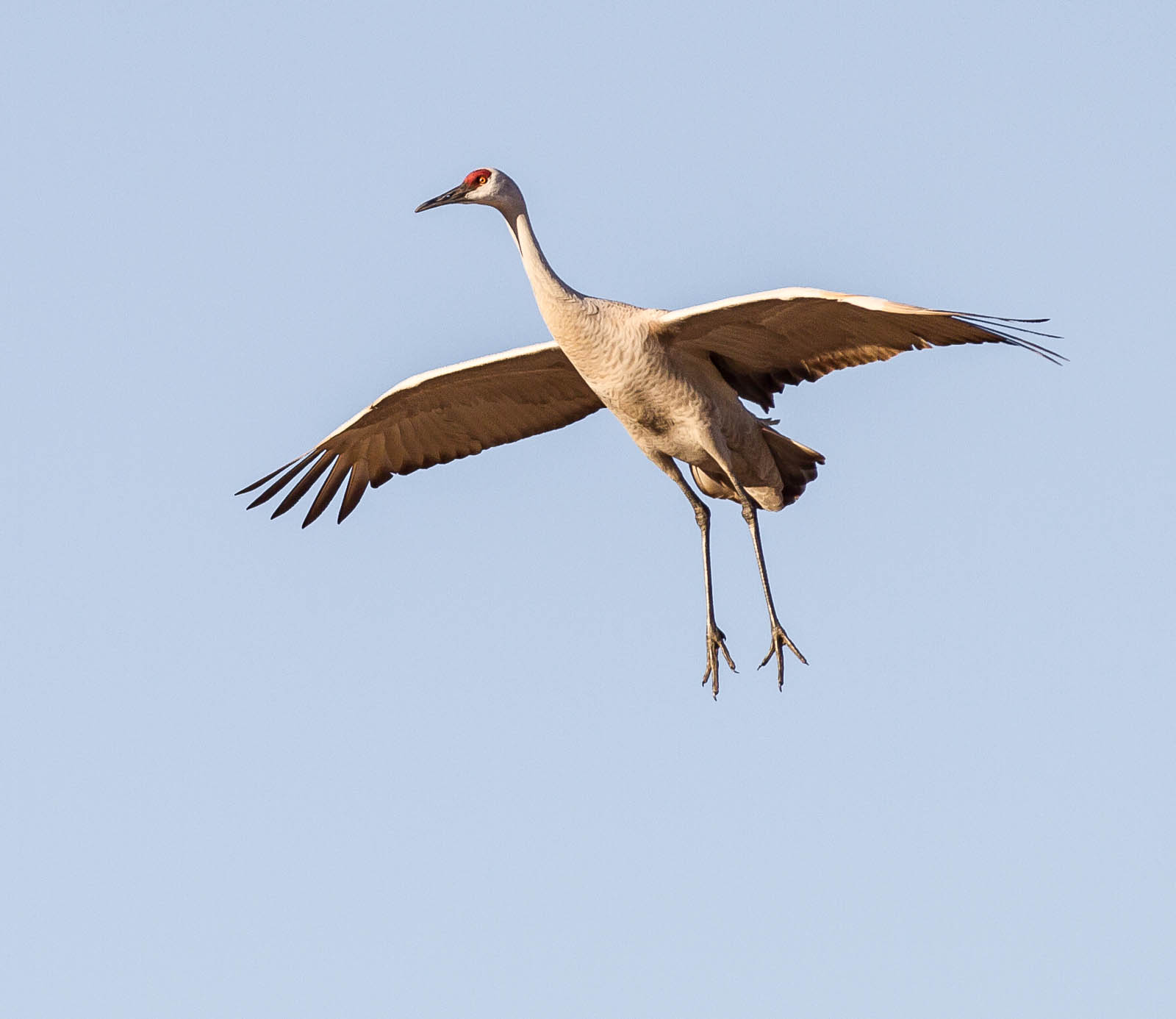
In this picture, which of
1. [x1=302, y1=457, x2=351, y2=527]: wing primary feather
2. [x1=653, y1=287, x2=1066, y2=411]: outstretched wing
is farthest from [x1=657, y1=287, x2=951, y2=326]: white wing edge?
[x1=302, y1=457, x2=351, y2=527]: wing primary feather

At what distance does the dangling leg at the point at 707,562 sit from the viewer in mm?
15602

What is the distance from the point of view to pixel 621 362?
14.5 meters

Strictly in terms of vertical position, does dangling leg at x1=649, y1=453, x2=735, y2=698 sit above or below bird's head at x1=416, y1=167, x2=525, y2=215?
below

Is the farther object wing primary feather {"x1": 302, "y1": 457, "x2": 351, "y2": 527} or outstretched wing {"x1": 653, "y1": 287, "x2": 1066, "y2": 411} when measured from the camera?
wing primary feather {"x1": 302, "y1": 457, "x2": 351, "y2": 527}

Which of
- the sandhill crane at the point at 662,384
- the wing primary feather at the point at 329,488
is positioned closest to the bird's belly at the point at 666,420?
the sandhill crane at the point at 662,384

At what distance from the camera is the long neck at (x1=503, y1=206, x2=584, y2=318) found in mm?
14516

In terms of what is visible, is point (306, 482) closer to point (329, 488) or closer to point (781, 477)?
point (329, 488)

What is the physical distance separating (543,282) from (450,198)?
1.16 meters

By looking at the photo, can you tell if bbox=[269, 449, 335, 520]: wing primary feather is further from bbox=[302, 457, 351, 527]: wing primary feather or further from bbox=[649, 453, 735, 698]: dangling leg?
bbox=[649, 453, 735, 698]: dangling leg

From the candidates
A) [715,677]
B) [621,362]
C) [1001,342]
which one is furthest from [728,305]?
[715,677]

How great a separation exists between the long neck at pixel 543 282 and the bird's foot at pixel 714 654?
8.99 ft

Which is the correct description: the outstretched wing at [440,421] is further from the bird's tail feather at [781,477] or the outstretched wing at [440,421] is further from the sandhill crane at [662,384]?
the bird's tail feather at [781,477]

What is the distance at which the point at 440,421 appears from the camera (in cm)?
1684

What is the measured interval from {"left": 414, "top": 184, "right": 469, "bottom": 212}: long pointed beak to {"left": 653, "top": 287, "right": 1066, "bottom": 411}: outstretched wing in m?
1.84
